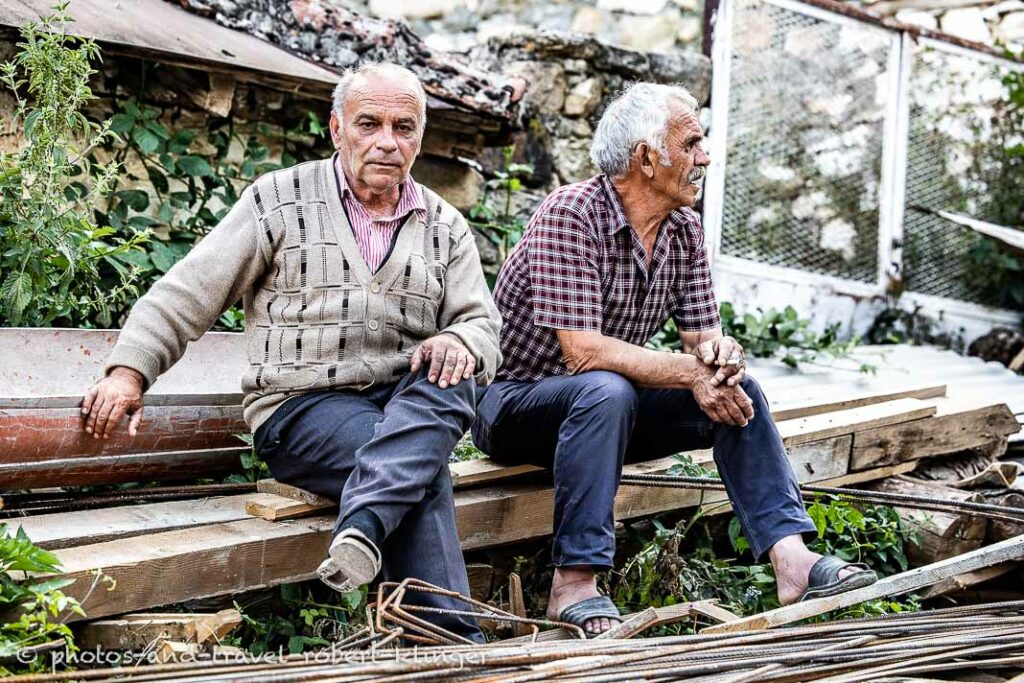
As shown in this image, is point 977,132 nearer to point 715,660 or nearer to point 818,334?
point 818,334

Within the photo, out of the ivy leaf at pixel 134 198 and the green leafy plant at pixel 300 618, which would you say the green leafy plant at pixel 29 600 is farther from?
the ivy leaf at pixel 134 198

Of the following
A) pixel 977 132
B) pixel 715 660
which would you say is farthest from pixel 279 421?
pixel 977 132

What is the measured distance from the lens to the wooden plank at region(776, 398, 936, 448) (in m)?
4.12

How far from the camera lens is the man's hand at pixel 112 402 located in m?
2.72

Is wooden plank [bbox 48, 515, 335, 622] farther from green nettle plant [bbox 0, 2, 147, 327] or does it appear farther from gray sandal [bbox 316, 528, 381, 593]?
green nettle plant [bbox 0, 2, 147, 327]

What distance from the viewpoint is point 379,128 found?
3.13 metres

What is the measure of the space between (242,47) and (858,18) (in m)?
4.22

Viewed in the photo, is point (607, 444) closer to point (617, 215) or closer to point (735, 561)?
point (617, 215)

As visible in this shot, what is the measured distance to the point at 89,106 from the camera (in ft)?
14.4

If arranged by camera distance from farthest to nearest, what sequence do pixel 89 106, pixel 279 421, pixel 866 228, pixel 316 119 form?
1. pixel 866 228
2. pixel 316 119
3. pixel 89 106
4. pixel 279 421

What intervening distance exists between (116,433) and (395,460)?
0.88m

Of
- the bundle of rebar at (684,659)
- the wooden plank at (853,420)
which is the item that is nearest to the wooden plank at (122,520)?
the bundle of rebar at (684,659)

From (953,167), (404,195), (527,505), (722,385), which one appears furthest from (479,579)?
(953,167)

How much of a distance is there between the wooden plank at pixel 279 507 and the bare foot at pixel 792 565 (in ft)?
4.09
